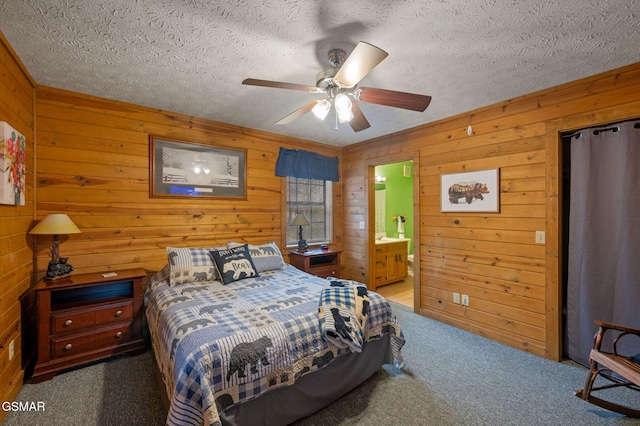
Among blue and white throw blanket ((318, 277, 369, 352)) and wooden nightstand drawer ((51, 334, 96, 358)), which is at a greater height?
blue and white throw blanket ((318, 277, 369, 352))

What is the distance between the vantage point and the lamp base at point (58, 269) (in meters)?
2.41

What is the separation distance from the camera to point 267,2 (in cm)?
151

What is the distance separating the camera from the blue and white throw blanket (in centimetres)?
185

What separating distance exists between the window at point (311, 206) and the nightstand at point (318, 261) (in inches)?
16.4

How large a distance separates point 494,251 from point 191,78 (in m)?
3.36

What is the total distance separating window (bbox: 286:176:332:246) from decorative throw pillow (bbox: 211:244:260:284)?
1.34 m

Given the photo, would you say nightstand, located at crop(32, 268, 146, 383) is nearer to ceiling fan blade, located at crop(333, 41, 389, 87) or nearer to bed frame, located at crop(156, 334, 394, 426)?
bed frame, located at crop(156, 334, 394, 426)

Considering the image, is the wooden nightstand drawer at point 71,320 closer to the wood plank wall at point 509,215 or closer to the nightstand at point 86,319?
the nightstand at point 86,319

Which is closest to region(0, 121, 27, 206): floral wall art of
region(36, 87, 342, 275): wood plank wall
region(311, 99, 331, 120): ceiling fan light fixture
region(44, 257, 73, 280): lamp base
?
region(36, 87, 342, 275): wood plank wall

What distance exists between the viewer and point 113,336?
2488 mm

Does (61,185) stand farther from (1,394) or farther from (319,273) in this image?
(319,273)

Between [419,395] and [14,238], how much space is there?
324 centimetres

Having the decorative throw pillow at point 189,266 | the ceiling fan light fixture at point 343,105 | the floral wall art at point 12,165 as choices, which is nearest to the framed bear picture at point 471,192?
the ceiling fan light fixture at point 343,105

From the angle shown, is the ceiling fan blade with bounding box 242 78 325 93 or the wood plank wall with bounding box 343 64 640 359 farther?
the wood plank wall with bounding box 343 64 640 359
